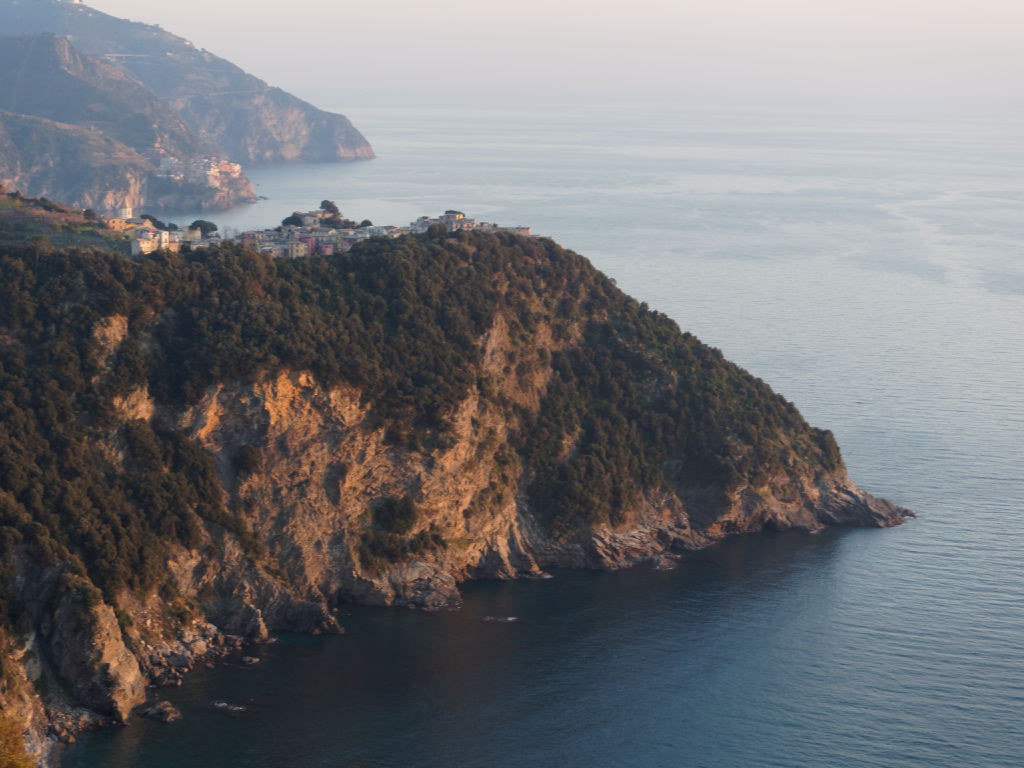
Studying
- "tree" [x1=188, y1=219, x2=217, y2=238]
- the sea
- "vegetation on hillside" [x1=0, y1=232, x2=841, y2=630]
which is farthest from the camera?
"tree" [x1=188, y1=219, x2=217, y2=238]

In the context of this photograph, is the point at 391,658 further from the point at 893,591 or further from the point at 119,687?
the point at 893,591

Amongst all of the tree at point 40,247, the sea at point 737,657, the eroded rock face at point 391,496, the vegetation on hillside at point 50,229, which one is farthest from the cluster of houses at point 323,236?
the sea at point 737,657

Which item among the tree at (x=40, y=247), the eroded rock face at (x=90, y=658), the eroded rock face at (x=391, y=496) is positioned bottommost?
the eroded rock face at (x=90, y=658)

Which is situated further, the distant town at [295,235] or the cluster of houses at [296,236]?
the distant town at [295,235]

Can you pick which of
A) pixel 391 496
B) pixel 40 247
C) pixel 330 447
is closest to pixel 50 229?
pixel 40 247

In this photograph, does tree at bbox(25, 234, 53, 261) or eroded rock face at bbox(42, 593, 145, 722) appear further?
tree at bbox(25, 234, 53, 261)

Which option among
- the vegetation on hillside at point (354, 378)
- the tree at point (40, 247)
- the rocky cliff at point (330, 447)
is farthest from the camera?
the tree at point (40, 247)

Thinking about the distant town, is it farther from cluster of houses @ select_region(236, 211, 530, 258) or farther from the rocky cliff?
the rocky cliff

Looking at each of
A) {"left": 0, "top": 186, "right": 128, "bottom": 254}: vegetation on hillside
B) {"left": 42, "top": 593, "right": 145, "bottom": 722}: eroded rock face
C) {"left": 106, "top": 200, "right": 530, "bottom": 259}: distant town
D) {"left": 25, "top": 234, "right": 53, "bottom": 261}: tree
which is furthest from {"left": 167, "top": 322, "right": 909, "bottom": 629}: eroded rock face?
{"left": 106, "top": 200, "right": 530, "bottom": 259}: distant town

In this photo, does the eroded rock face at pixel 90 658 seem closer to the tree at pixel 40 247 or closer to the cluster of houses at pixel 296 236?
the tree at pixel 40 247
